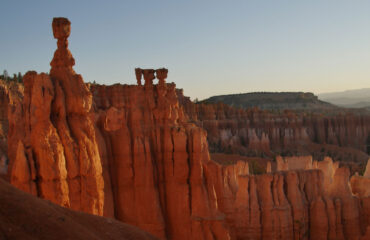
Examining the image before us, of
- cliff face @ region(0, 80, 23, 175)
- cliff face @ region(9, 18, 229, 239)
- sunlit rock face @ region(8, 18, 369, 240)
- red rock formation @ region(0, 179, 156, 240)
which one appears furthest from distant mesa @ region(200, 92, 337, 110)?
red rock formation @ region(0, 179, 156, 240)

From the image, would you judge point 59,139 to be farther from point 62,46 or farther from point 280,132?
Answer: point 280,132

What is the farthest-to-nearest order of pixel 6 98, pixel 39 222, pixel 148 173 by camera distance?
pixel 6 98 < pixel 148 173 < pixel 39 222

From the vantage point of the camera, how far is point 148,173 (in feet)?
54.7

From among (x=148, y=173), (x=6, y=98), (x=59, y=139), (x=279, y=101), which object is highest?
(x=6, y=98)

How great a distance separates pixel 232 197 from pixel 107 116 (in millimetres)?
5871

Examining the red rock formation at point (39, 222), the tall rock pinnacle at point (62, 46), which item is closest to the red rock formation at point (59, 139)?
the tall rock pinnacle at point (62, 46)

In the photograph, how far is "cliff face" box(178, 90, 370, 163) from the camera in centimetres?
5353

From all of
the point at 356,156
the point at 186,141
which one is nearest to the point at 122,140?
the point at 186,141

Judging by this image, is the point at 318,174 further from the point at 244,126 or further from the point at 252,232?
the point at 244,126

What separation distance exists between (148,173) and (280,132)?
4598 cm

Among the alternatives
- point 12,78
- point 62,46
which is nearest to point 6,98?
point 12,78

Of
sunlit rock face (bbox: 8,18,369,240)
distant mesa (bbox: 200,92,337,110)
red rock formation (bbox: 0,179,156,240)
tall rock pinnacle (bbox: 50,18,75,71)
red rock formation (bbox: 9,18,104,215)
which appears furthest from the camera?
distant mesa (bbox: 200,92,337,110)

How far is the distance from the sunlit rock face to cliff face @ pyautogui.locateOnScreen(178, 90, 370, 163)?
30.0 metres

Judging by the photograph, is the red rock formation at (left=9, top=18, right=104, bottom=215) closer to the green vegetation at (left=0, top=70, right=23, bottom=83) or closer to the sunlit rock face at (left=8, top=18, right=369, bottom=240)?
the sunlit rock face at (left=8, top=18, right=369, bottom=240)
